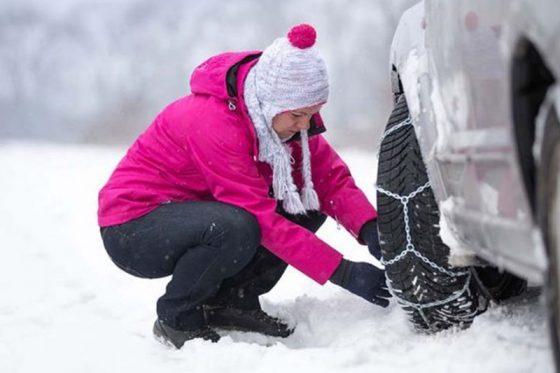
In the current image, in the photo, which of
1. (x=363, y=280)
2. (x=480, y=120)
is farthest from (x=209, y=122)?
(x=480, y=120)

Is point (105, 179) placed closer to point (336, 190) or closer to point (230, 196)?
point (336, 190)

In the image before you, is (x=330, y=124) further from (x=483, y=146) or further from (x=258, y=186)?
(x=483, y=146)

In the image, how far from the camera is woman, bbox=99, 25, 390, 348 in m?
2.77

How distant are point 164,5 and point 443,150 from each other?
34.9ft

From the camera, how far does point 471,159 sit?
186 cm

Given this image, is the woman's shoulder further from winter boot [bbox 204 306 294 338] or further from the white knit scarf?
winter boot [bbox 204 306 294 338]

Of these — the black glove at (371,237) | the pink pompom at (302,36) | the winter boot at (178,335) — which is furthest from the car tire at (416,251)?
the winter boot at (178,335)

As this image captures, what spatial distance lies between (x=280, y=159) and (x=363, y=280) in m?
0.49

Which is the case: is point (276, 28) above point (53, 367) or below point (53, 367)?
below

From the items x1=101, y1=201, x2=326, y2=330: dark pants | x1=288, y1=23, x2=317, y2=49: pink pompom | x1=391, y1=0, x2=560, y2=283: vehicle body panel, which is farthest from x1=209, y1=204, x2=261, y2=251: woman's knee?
x1=391, y1=0, x2=560, y2=283: vehicle body panel

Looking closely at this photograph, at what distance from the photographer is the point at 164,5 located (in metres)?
12.2

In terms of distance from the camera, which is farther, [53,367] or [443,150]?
[53,367]

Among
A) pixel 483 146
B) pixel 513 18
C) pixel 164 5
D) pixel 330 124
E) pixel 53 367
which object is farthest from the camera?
pixel 164 5

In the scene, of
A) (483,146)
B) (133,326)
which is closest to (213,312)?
(133,326)
